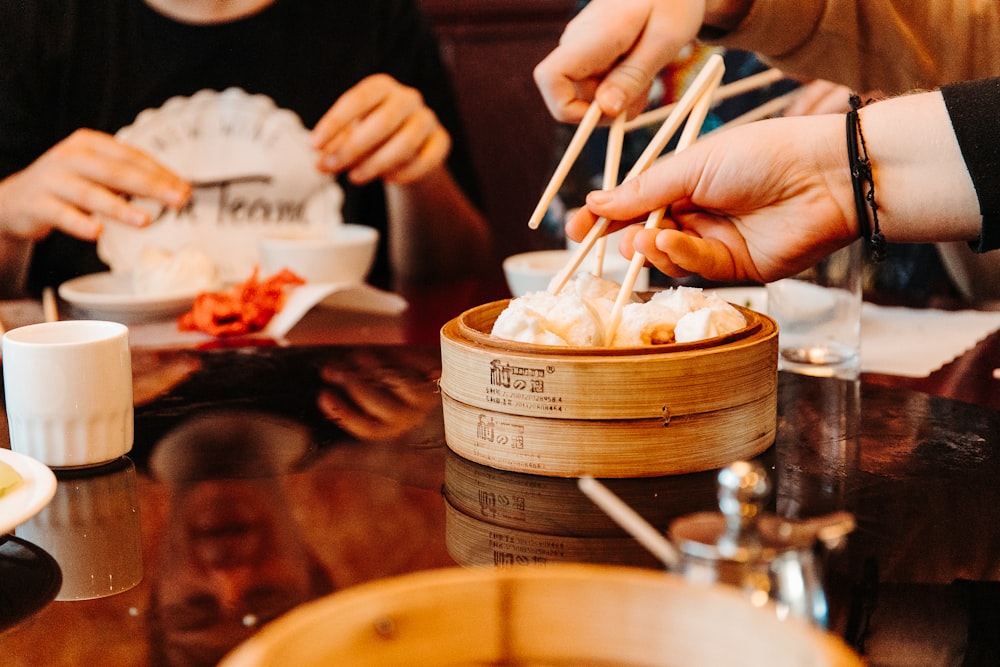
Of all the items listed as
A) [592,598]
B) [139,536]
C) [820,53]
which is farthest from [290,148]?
[592,598]

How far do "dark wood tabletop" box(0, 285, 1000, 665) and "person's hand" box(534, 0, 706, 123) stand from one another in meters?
0.46

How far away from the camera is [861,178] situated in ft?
4.46

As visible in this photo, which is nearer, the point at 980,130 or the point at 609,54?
the point at 980,130

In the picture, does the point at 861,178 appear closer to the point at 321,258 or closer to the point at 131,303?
Result: the point at 321,258

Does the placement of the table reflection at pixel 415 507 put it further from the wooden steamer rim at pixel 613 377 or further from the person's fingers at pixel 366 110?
the person's fingers at pixel 366 110

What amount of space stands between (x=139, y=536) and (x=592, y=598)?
636 millimetres

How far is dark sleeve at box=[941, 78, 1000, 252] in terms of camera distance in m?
1.24

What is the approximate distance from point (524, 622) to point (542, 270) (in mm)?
1707

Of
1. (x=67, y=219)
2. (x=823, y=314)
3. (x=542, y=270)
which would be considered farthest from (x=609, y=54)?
(x=67, y=219)

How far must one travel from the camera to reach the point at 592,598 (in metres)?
0.53

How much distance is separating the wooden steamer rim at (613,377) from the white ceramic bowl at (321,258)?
1.22 m

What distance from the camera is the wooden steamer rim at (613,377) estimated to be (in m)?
1.13

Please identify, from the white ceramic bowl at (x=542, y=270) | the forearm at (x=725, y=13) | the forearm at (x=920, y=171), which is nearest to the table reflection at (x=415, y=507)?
the forearm at (x=920, y=171)

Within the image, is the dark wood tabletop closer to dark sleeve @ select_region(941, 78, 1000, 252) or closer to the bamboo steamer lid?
the bamboo steamer lid
